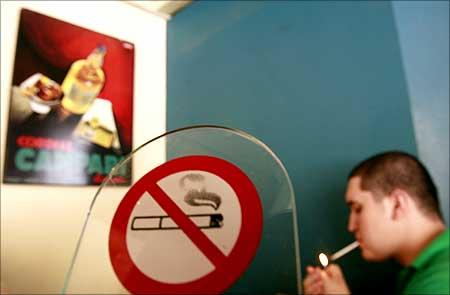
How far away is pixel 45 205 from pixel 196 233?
0.78m

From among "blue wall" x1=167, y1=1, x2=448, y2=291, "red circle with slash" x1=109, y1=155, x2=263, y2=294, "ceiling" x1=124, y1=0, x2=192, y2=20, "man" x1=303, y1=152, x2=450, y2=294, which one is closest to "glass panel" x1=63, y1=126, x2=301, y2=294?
"red circle with slash" x1=109, y1=155, x2=263, y2=294

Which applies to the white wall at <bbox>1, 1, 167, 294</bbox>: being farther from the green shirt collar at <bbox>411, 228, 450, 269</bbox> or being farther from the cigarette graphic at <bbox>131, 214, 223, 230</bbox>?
the green shirt collar at <bbox>411, 228, 450, 269</bbox>

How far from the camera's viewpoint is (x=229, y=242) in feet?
1.34

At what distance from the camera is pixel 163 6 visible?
1.23m

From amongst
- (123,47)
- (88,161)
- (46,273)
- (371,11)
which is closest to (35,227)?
(46,273)

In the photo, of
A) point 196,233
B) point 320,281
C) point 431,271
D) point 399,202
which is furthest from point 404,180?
point 196,233

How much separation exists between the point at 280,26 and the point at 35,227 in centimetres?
93

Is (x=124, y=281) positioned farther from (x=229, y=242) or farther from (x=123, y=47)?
(x=123, y=47)

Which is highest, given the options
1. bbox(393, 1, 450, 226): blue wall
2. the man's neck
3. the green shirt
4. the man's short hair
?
bbox(393, 1, 450, 226): blue wall

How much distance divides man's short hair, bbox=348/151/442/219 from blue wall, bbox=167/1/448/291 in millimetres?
66

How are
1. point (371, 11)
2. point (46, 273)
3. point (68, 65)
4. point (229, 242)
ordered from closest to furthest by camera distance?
point (229, 242)
point (371, 11)
point (46, 273)
point (68, 65)

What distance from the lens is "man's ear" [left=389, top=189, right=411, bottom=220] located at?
691 millimetres

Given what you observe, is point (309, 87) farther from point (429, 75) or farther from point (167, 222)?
point (167, 222)

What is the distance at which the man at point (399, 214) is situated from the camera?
26.7 inches
